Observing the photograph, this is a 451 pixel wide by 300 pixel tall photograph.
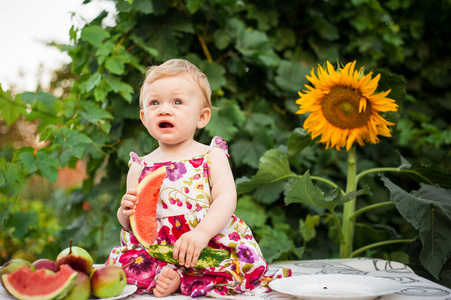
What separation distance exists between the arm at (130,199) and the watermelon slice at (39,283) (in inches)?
10.8

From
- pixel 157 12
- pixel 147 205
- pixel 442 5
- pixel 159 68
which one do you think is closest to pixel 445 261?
pixel 147 205

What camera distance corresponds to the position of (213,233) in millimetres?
1339

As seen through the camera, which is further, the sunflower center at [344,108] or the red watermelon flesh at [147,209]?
the sunflower center at [344,108]

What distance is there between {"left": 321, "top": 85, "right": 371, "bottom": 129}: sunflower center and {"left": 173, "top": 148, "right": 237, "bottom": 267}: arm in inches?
26.6

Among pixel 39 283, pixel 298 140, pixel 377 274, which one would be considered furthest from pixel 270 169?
pixel 39 283

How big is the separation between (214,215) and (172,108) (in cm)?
38

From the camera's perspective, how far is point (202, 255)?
1.35 m

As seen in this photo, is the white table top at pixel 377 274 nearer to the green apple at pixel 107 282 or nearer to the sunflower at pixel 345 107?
the green apple at pixel 107 282

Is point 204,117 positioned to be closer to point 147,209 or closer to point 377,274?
point 147,209

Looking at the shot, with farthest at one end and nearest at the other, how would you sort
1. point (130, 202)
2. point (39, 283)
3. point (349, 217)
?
point (349, 217), point (130, 202), point (39, 283)

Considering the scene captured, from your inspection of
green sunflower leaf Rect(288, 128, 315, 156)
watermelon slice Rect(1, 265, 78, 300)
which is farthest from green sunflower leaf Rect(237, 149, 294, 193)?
watermelon slice Rect(1, 265, 78, 300)

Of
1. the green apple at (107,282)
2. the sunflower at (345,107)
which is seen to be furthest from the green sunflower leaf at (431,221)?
the green apple at (107,282)

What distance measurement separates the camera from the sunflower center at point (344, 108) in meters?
1.89

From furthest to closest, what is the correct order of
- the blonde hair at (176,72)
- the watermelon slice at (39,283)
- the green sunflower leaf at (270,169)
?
the green sunflower leaf at (270,169), the blonde hair at (176,72), the watermelon slice at (39,283)
